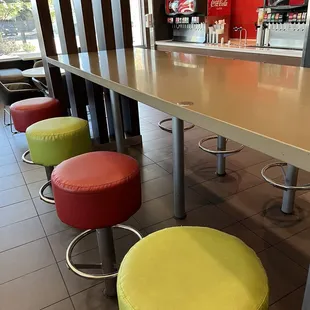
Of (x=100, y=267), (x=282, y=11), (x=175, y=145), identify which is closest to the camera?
(x=100, y=267)

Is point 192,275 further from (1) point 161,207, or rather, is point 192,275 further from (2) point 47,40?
(2) point 47,40

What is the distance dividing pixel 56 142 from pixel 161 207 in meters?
0.95

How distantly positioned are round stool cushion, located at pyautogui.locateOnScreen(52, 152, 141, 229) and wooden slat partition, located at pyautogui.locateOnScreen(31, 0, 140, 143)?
6.66 ft

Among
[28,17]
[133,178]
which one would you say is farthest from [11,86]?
[133,178]

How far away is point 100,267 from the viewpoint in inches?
67.4

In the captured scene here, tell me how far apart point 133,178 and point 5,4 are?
665 cm

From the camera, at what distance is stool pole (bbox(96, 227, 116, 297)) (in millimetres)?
1547

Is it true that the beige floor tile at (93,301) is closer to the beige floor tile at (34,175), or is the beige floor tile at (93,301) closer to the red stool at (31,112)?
the red stool at (31,112)

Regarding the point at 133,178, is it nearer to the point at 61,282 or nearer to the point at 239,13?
the point at 61,282

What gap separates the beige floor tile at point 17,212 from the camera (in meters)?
2.33

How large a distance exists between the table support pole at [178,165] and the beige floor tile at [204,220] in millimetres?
59

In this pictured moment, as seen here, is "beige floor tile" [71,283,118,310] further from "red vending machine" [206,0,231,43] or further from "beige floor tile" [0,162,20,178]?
"red vending machine" [206,0,231,43]

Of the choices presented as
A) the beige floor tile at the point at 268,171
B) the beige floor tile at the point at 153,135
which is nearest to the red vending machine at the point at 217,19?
the beige floor tile at the point at 153,135

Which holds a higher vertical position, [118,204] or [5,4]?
[5,4]
